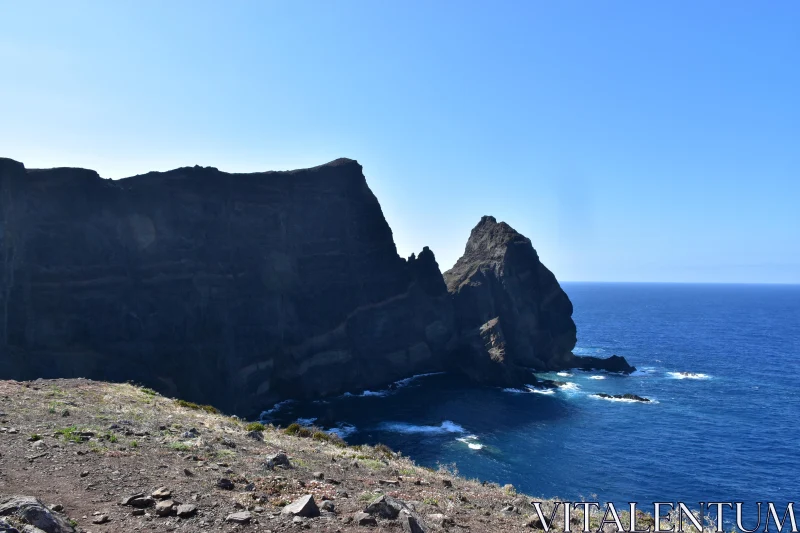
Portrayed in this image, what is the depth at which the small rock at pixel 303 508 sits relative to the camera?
33.1 ft

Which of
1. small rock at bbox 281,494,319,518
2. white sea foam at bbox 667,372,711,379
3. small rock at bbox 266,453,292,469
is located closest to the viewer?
small rock at bbox 281,494,319,518

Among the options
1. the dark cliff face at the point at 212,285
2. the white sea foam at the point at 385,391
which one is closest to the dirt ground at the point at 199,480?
the dark cliff face at the point at 212,285

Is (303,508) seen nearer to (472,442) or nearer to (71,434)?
(71,434)

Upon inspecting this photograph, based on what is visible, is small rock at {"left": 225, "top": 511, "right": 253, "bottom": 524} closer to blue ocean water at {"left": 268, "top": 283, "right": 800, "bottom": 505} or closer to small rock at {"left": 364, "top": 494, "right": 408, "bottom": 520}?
small rock at {"left": 364, "top": 494, "right": 408, "bottom": 520}

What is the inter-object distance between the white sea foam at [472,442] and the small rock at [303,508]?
167ft

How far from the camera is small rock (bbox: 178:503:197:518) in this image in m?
9.73

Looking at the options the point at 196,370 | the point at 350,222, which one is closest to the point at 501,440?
the point at 196,370

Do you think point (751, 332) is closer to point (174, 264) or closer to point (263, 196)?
point (263, 196)

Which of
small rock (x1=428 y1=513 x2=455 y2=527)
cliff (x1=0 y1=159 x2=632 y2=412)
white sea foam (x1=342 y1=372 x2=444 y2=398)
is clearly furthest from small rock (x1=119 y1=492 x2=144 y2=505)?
white sea foam (x1=342 y1=372 x2=444 y2=398)

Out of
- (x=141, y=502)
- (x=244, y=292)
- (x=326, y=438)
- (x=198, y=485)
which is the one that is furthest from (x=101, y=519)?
(x=244, y=292)

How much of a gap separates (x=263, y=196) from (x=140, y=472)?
232 feet

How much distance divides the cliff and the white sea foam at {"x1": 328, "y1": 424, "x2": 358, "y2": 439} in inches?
552

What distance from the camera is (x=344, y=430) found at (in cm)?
6500

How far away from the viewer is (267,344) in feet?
250
